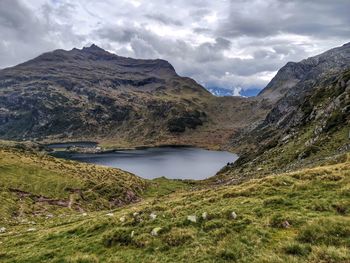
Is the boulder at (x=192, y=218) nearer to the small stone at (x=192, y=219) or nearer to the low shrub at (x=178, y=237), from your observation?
the small stone at (x=192, y=219)

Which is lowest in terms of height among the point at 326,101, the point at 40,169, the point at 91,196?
the point at 91,196

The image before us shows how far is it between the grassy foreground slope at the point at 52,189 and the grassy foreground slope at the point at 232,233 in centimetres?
3109

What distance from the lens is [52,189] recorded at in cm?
7025

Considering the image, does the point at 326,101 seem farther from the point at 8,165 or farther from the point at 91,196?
the point at 8,165

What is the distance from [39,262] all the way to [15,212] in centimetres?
3713

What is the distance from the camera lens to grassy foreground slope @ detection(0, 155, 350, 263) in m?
15.6

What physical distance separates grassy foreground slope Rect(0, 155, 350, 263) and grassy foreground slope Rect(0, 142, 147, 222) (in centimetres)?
3109

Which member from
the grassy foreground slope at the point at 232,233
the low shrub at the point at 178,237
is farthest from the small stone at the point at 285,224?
the low shrub at the point at 178,237

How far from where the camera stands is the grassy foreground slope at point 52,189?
2236 inches

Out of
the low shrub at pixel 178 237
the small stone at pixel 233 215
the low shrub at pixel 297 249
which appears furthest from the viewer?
the small stone at pixel 233 215

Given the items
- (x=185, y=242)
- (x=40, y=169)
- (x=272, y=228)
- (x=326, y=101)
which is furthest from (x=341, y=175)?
(x=326, y=101)

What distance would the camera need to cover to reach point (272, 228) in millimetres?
18094

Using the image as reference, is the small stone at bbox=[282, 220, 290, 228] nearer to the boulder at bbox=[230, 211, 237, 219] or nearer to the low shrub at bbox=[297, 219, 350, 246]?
the low shrub at bbox=[297, 219, 350, 246]

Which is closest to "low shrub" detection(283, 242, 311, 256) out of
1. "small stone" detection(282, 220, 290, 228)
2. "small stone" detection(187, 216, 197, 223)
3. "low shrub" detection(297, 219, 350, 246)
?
→ "low shrub" detection(297, 219, 350, 246)
